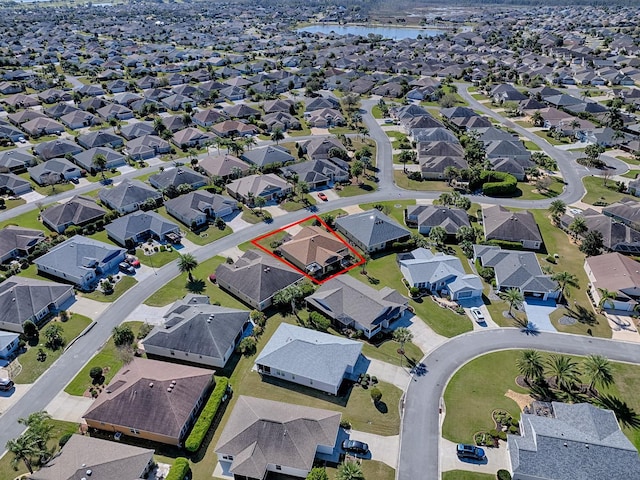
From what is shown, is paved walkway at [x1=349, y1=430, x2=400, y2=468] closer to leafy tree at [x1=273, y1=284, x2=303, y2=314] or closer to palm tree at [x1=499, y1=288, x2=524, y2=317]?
leafy tree at [x1=273, y1=284, x2=303, y2=314]

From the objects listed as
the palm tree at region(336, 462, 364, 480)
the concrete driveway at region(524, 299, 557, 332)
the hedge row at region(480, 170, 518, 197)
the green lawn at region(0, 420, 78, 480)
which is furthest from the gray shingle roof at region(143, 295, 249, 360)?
the hedge row at region(480, 170, 518, 197)

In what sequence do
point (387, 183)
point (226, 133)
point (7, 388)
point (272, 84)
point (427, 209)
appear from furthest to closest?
point (272, 84), point (226, 133), point (387, 183), point (427, 209), point (7, 388)

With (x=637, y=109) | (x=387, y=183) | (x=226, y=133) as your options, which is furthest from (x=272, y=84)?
(x=637, y=109)

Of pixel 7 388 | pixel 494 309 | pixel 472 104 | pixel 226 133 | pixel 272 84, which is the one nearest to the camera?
pixel 7 388

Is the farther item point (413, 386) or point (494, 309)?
point (494, 309)

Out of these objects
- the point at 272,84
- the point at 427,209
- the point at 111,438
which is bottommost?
the point at 111,438

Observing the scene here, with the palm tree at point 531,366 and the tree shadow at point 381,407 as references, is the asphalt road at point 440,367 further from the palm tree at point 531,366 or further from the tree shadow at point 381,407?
the palm tree at point 531,366

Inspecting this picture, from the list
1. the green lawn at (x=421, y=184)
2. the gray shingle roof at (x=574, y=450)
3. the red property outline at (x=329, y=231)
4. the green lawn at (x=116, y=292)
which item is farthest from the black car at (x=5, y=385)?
the green lawn at (x=421, y=184)

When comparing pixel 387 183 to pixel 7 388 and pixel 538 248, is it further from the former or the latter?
pixel 7 388
